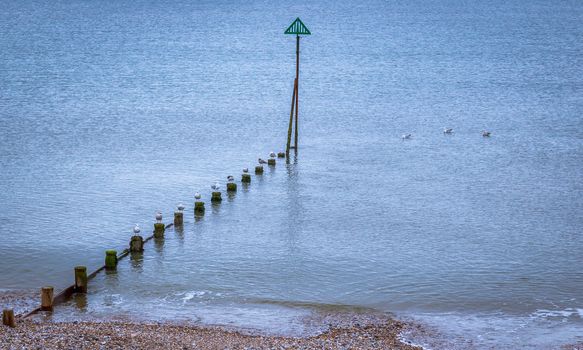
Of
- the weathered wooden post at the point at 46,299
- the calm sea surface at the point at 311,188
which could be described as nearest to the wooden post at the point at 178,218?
the calm sea surface at the point at 311,188

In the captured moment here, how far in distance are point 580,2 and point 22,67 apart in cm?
11560

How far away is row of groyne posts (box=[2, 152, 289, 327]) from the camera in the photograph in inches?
695

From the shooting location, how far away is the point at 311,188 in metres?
29.8

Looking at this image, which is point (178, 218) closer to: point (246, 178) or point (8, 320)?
point (246, 178)

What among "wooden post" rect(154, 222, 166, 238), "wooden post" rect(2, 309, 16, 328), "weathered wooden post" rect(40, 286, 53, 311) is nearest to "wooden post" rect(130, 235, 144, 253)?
"wooden post" rect(154, 222, 166, 238)

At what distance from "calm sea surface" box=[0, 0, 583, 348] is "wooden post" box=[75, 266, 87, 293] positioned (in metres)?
0.46

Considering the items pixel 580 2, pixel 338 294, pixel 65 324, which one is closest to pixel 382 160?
pixel 338 294

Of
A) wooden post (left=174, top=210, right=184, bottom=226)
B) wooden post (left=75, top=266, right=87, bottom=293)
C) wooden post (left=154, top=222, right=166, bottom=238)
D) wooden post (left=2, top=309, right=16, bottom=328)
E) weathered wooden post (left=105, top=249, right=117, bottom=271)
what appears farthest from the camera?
wooden post (left=174, top=210, right=184, bottom=226)

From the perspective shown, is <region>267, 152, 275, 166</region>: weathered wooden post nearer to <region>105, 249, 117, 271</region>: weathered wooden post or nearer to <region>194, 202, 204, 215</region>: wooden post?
<region>194, 202, 204, 215</region>: wooden post

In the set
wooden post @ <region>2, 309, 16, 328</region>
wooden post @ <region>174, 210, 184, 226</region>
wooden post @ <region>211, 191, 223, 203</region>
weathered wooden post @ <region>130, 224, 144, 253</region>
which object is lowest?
wooden post @ <region>2, 309, 16, 328</region>

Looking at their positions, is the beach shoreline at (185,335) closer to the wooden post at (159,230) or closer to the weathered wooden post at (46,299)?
the weathered wooden post at (46,299)

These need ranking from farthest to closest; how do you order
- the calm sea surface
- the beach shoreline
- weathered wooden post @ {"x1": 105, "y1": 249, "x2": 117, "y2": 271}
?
weathered wooden post @ {"x1": 105, "y1": 249, "x2": 117, "y2": 271} < the calm sea surface < the beach shoreline

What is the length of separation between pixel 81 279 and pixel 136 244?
129 inches

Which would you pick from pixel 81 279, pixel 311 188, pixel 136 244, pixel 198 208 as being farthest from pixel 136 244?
pixel 311 188
